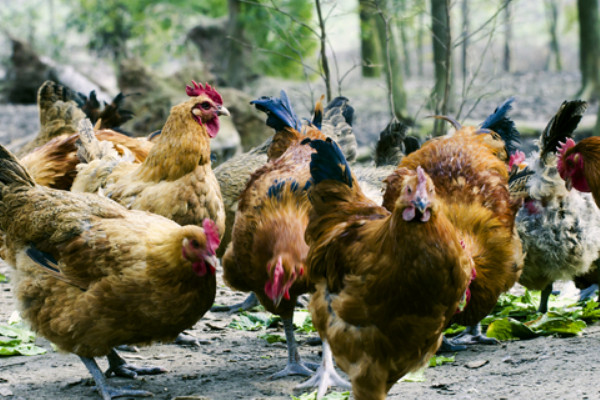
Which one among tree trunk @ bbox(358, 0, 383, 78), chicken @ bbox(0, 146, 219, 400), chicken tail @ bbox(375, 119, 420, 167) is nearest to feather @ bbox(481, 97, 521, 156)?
chicken tail @ bbox(375, 119, 420, 167)

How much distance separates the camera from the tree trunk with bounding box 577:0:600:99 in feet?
45.0

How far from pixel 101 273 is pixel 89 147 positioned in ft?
7.87

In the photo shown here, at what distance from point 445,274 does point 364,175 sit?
2.69m

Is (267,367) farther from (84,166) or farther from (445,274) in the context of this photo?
(84,166)

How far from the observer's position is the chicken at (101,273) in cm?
360

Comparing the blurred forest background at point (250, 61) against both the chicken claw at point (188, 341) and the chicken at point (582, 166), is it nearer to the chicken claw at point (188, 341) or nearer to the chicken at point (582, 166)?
the chicken at point (582, 166)

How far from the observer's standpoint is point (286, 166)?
14.6ft

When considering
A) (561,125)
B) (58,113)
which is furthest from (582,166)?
(58,113)

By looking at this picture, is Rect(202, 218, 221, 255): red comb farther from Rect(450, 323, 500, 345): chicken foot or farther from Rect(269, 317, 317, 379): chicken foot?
Rect(450, 323, 500, 345): chicken foot

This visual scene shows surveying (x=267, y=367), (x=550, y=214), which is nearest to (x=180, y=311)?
(x=267, y=367)

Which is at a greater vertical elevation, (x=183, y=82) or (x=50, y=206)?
(x=183, y=82)

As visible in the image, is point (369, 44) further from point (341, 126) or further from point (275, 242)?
point (275, 242)

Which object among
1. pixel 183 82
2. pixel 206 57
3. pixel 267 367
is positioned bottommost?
pixel 267 367

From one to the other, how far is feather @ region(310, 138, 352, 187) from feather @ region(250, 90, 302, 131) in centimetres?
127
